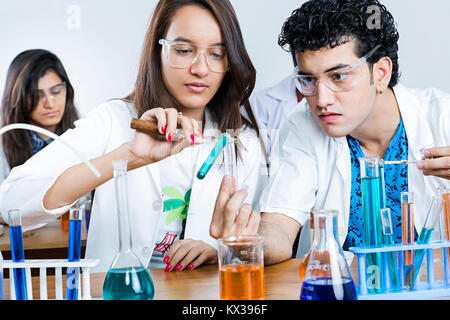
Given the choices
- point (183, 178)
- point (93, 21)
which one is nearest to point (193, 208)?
point (183, 178)

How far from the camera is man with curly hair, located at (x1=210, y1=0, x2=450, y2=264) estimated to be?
1.65 meters

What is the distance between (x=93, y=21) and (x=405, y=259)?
2.15 metres

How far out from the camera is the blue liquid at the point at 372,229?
97 centimetres

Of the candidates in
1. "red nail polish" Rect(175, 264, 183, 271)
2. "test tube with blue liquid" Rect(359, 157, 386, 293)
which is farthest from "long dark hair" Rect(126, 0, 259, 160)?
"test tube with blue liquid" Rect(359, 157, 386, 293)

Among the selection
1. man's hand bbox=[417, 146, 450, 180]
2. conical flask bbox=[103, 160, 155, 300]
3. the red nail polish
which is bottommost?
the red nail polish

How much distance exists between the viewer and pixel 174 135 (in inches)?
51.4

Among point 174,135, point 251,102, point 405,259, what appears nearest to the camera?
point 405,259

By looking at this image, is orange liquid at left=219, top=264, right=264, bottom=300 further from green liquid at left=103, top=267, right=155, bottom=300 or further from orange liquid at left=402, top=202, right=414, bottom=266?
orange liquid at left=402, top=202, right=414, bottom=266

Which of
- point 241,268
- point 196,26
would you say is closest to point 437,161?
point 241,268

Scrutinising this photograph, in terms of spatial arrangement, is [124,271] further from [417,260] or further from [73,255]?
[417,260]

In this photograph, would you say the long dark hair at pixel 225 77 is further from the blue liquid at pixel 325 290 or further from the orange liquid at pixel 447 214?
the blue liquid at pixel 325 290

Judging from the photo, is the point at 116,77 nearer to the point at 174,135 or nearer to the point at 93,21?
the point at 93,21

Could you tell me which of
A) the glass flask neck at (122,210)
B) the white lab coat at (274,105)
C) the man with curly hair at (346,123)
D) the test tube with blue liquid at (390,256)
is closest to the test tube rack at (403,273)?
the test tube with blue liquid at (390,256)

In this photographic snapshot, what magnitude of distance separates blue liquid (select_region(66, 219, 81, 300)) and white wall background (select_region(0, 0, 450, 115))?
5.23 feet
